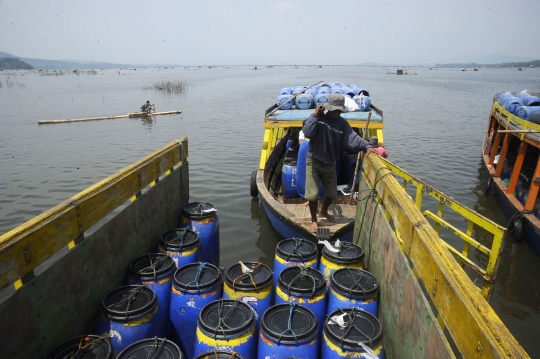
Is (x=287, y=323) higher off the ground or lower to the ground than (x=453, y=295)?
lower

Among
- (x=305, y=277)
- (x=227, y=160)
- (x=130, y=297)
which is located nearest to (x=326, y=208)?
(x=305, y=277)

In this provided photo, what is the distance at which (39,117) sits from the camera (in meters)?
21.9

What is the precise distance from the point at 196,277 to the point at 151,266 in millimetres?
526

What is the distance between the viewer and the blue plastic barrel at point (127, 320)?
2654mm

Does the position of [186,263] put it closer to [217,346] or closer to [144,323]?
[144,323]

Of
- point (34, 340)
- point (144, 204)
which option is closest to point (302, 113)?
point (144, 204)

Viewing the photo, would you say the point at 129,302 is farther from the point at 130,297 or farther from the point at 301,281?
the point at 301,281

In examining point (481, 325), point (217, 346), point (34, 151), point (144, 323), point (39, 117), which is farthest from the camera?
point (39, 117)

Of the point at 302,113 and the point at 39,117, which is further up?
the point at 302,113

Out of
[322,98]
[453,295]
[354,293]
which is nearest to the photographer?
[453,295]

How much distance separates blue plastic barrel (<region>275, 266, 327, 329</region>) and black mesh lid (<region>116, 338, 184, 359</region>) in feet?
3.44

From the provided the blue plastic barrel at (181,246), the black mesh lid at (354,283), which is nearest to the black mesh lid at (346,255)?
the black mesh lid at (354,283)

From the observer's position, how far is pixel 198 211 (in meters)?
4.49

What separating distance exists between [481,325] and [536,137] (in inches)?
274
